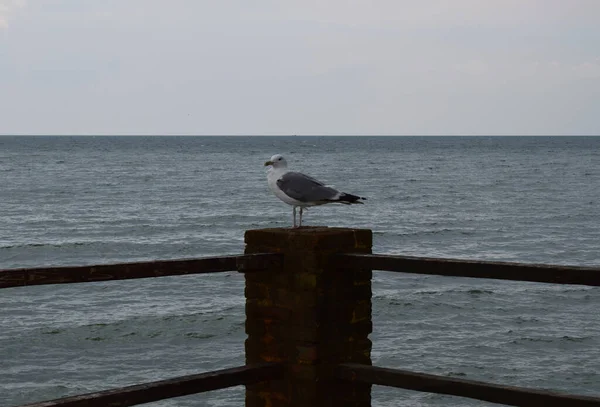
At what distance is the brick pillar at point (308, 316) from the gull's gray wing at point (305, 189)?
62 cm

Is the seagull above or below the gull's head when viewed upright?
below

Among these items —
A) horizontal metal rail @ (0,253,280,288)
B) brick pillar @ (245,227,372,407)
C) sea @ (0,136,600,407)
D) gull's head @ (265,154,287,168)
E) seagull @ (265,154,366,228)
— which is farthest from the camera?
sea @ (0,136,600,407)

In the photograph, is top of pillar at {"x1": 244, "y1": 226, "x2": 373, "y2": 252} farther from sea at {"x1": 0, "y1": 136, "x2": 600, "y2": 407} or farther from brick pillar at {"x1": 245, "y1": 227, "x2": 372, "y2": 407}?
sea at {"x1": 0, "y1": 136, "x2": 600, "y2": 407}

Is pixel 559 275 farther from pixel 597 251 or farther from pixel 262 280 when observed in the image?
pixel 597 251

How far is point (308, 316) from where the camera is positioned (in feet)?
14.8

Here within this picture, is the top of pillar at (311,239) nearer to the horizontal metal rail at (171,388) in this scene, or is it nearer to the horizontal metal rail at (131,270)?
the horizontal metal rail at (131,270)

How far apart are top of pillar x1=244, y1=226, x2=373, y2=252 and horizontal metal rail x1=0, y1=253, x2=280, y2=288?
10cm

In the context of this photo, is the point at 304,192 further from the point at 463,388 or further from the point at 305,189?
→ the point at 463,388

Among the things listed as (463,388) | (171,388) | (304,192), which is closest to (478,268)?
(463,388)

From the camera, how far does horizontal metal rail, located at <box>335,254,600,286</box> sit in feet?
12.5

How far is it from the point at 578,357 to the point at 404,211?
114 ft

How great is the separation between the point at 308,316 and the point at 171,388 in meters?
0.76

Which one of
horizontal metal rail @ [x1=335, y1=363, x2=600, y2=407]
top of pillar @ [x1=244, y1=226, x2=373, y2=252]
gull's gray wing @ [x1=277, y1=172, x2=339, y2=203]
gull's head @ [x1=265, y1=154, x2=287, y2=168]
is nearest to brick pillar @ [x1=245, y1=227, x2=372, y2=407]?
top of pillar @ [x1=244, y1=226, x2=373, y2=252]

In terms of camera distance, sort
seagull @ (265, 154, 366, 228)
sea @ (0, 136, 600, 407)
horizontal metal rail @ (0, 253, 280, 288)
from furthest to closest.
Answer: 1. sea @ (0, 136, 600, 407)
2. seagull @ (265, 154, 366, 228)
3. horizontal metal rail @ (0, 253, 280, 288)
